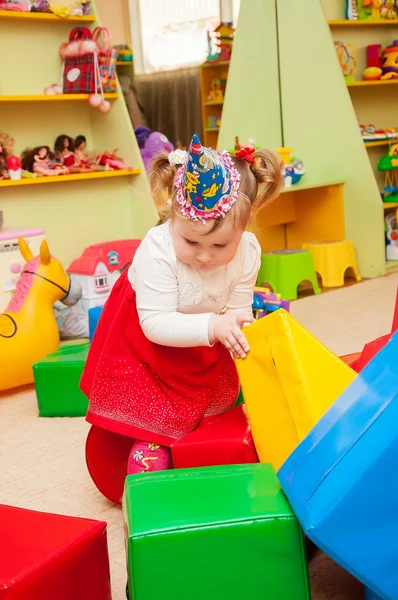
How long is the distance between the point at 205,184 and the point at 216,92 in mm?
3746

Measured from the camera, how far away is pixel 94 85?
2830 millimetres

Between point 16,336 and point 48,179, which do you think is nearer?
point 16,336

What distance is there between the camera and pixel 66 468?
5.00 ft

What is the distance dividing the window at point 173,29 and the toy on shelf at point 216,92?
1.56ft

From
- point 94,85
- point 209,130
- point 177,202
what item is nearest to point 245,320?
point 177,202

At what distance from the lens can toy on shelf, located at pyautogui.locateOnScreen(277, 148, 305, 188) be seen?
3225 mm

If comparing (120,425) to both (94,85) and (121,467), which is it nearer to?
(121,467)

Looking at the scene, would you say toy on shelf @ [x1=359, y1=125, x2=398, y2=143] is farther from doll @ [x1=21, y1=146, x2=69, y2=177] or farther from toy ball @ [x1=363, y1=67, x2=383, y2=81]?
doll @ [x1=21, y1=146, x2=69, y2=177]

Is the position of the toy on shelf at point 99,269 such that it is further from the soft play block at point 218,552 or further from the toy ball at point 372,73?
the soft play block at point 218,552

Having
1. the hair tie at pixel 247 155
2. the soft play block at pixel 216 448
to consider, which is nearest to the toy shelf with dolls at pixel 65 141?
the hair tie at pixel 247 155

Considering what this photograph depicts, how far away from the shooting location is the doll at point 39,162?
279 centimetres

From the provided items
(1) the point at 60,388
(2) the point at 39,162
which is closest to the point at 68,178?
(2) the point at 39,162

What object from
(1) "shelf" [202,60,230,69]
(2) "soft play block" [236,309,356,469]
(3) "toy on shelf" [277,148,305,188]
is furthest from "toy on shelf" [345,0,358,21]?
(2) "soft play block" [236,309,356,469]

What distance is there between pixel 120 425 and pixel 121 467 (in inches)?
5.1
